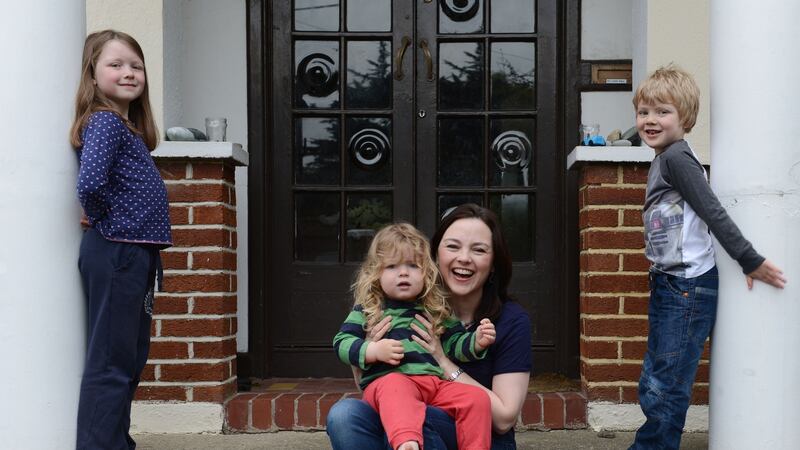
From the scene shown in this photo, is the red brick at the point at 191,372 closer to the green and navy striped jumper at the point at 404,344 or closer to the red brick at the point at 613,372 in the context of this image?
the green and navy striped jumper at the point at 404,344

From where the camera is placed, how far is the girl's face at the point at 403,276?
2.63 m

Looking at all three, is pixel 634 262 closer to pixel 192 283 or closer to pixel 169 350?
pixel 192 283

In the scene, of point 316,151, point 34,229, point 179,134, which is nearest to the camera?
point 34,229

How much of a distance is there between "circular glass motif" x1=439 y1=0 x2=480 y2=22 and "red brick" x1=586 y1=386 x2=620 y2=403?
187cm

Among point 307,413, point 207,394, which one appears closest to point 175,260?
point 207,394

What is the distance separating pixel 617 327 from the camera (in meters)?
3.55

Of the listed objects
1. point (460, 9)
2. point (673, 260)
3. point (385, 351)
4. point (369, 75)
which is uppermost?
point (460, 9)

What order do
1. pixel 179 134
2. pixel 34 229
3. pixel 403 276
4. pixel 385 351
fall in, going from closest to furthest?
pixel 34 229
pixel 385 351
pixel 403 276
pixel 179 134

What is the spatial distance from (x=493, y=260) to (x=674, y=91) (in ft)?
2.61

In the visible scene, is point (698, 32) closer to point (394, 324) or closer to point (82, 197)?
point (394, 324)

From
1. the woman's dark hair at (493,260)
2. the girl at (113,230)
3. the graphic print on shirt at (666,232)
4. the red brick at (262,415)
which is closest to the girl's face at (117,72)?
the girl at (113,230)

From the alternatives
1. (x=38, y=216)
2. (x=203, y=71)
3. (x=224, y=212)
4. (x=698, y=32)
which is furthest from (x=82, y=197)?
(x=698, y=32)

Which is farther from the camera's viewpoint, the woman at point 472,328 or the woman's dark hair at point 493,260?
the woman's dark hair at point 493,260

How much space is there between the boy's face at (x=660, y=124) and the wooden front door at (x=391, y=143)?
131 cm
